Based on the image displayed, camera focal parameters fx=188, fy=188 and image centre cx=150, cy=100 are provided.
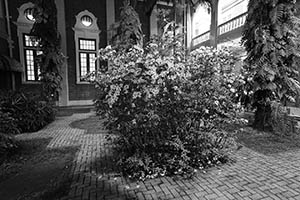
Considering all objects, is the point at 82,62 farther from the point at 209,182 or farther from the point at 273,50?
the point at 209,182

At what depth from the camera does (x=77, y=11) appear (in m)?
11.2

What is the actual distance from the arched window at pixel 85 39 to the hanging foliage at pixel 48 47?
9.52 feet

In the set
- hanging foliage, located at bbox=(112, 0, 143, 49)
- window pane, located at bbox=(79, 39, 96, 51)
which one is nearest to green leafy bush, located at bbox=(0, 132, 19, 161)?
hanging foliage, located at bbox=(112, 0, 143, 49)

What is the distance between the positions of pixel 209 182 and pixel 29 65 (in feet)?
38.3

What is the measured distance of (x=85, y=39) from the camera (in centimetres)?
1158

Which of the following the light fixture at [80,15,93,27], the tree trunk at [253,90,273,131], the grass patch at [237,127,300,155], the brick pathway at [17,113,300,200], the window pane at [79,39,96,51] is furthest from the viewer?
the window pane at [79,39,96,51]

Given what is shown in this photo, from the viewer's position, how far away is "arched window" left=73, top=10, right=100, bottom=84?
11281mm

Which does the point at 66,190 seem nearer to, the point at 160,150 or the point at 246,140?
the point at 160,150

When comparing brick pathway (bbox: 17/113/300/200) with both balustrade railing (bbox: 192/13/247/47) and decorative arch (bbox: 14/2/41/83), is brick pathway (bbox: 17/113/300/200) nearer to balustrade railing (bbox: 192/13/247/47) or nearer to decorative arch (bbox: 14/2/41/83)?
balustrade railing (bbox: 192/13/247/47)

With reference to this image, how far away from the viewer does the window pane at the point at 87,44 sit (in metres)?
11.6

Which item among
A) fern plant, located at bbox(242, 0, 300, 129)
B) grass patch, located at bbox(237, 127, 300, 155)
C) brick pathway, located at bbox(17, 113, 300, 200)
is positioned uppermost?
fern plant, located at bbox(242, 0, 300, 129)

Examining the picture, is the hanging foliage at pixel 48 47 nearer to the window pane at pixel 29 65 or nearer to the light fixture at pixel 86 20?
the window pane at pixel 29 65

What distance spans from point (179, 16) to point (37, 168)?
1238 centimetres

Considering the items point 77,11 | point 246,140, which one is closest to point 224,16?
point 77,11
